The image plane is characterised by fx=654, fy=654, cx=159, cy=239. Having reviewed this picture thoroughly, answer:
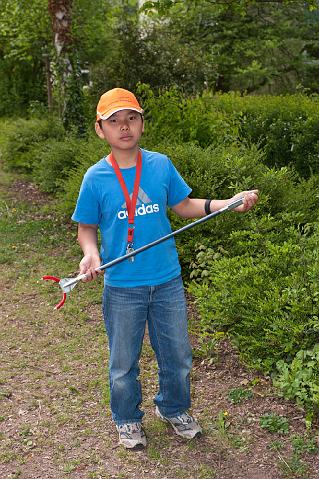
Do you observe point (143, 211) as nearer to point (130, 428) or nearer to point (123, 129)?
point (123, 129)

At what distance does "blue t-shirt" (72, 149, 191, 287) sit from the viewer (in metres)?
3.06

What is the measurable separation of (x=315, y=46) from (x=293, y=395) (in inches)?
612

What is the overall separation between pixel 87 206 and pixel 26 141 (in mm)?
8897

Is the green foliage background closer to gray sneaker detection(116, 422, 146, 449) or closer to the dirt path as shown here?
the dirt path

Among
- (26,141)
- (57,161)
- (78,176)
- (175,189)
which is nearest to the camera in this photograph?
(175,189)

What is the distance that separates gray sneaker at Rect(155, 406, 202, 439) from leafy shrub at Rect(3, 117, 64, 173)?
8025 millimetres

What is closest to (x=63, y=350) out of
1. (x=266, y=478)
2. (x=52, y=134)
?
(x=266, y=478)

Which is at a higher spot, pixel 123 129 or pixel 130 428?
pixel 123 129

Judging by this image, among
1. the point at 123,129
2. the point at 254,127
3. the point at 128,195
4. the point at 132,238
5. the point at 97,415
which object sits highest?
the point at 123,129

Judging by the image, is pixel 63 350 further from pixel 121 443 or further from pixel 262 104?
pixel 262 104

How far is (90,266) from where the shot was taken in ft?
9.85

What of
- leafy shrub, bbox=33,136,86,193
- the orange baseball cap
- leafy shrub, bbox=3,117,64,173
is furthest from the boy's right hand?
leafy shrub, bbox=3,117,64,173

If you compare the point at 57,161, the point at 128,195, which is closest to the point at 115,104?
the point at 128,195

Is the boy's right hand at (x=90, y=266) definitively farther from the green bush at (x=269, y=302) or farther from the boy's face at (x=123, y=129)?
the green bush at (x=269, y=302)
